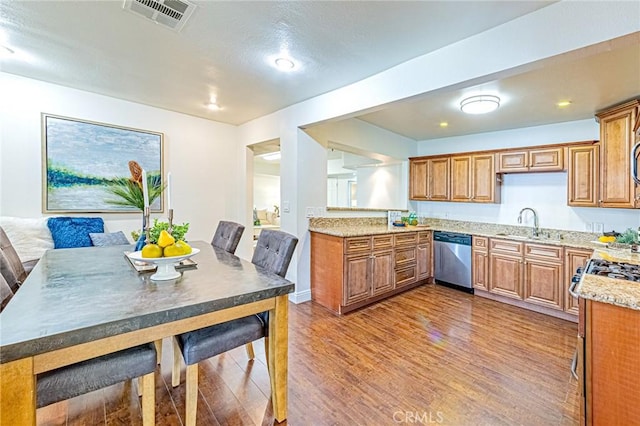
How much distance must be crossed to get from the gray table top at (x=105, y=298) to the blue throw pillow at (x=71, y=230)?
45.8 inches

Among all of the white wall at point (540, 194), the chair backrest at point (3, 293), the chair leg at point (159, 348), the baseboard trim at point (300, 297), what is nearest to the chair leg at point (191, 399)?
the chair leg at point (159, 348)

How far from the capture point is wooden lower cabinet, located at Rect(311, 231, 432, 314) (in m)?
3.16

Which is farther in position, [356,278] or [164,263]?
[356,278]

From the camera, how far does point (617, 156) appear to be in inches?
114

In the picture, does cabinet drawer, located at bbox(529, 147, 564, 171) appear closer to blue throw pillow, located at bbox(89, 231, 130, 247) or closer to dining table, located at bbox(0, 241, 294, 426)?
dining table, located at bbox(0, 241, 294, 426)

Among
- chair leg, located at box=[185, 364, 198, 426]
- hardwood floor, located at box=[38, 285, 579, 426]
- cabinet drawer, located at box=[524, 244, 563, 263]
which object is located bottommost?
hardwood floor, located at box=[38, 285, 579, 426]

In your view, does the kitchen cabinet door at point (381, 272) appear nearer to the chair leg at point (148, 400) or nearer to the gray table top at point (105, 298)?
the gray table top at point (105, 298)

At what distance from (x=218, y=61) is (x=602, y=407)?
3267mm

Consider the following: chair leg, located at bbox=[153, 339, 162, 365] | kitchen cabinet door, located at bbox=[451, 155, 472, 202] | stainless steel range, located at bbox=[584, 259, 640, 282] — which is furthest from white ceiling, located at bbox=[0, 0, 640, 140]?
chair leg, located at bbox=[153, 339, 162, 365]

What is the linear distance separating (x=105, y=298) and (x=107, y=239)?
89.9 inches

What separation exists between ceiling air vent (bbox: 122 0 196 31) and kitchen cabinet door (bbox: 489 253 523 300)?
416 centimetres

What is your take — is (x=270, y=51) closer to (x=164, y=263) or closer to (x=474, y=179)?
(x=164, y=263)

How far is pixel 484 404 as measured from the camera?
1.77 meters

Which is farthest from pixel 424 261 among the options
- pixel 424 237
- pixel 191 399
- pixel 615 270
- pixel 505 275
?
pixel 191 399
